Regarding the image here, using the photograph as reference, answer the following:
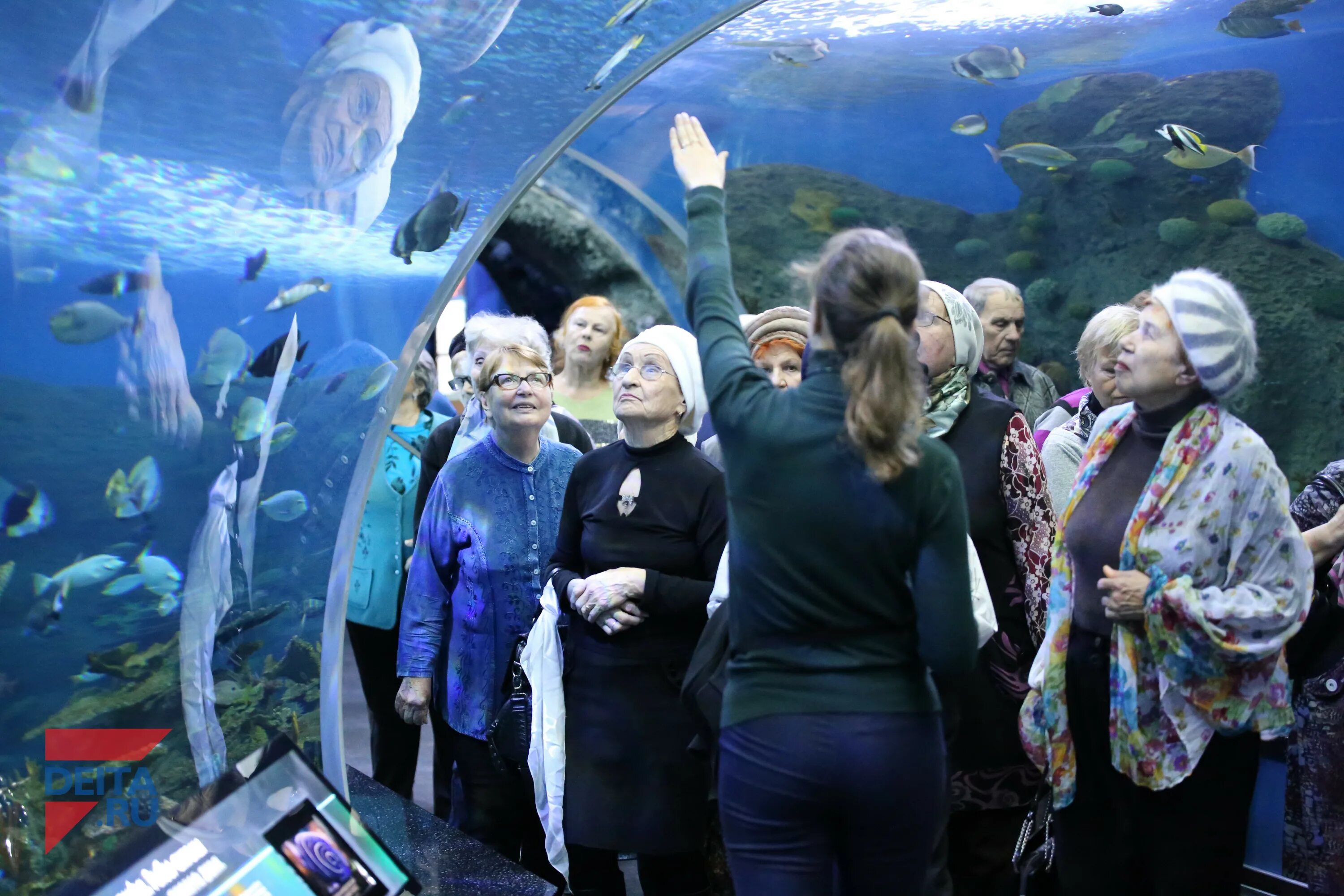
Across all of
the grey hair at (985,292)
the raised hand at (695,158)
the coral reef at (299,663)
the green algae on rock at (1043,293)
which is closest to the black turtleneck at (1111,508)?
the raised hand at (695,158)

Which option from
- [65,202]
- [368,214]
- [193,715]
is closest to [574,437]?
[368,214]

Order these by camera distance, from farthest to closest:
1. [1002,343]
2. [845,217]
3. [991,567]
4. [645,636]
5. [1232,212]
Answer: [845,217], [1232,212], [1002,343], [645,636], [991,567]

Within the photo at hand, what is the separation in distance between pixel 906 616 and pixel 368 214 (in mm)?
1354

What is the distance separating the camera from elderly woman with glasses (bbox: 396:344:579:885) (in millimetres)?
2926

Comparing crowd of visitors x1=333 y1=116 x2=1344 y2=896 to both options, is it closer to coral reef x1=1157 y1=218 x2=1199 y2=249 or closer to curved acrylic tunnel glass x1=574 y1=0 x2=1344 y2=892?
curved acrylic tunnel glass x1=574 y1=0 x2=1344 y2=892

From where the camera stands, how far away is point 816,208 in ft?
25.2

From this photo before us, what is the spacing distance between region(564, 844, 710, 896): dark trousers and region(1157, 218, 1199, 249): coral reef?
16.3 ft

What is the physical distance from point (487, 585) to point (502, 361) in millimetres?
631

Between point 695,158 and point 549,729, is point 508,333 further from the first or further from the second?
point 695,158

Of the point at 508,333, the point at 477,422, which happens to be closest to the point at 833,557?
the point at 508,333

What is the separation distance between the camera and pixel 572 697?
2.67 meters

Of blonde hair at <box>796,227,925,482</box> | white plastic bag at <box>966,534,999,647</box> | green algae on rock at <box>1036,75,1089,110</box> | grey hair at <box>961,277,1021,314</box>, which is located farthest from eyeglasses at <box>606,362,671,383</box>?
green algae on rock at <box>1036,75,1089,110</box>

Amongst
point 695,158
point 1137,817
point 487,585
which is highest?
point 695,158

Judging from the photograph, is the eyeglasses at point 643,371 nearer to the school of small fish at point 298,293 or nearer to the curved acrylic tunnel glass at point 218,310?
the curved acrylic tunnel glass at point 218,310
